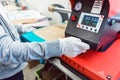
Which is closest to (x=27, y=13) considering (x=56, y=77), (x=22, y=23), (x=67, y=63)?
(x=22, y=23)

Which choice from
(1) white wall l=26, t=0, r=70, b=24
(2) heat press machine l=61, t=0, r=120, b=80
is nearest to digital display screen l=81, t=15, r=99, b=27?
(2) heat press machine l=61, t=0, r=120, b=80

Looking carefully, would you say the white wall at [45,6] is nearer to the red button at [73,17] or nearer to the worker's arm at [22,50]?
the red button at [73,17]

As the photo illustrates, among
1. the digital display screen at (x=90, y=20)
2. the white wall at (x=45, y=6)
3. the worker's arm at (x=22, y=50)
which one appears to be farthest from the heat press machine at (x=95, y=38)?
the white wall at (x=45, y=6)

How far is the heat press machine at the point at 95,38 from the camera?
0.55 m

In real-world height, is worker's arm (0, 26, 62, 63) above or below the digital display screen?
below

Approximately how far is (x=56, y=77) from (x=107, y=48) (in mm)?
689

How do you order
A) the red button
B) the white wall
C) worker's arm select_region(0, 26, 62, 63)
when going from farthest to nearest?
1. the white wall
2. the red button
3. worker's arm select_region(0, 26, 62, 63)

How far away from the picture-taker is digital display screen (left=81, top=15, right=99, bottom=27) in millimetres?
606

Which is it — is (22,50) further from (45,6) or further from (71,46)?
(45,6)

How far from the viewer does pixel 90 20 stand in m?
0.62

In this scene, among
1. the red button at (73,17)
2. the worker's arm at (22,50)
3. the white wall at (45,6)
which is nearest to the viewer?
the worker's arm at (22,50)

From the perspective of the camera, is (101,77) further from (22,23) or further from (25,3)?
(25,3)

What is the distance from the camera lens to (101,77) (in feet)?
1.69

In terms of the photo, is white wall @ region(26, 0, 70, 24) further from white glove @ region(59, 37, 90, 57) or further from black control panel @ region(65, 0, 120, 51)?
white glove @ region(59, 37, 90, 57)
